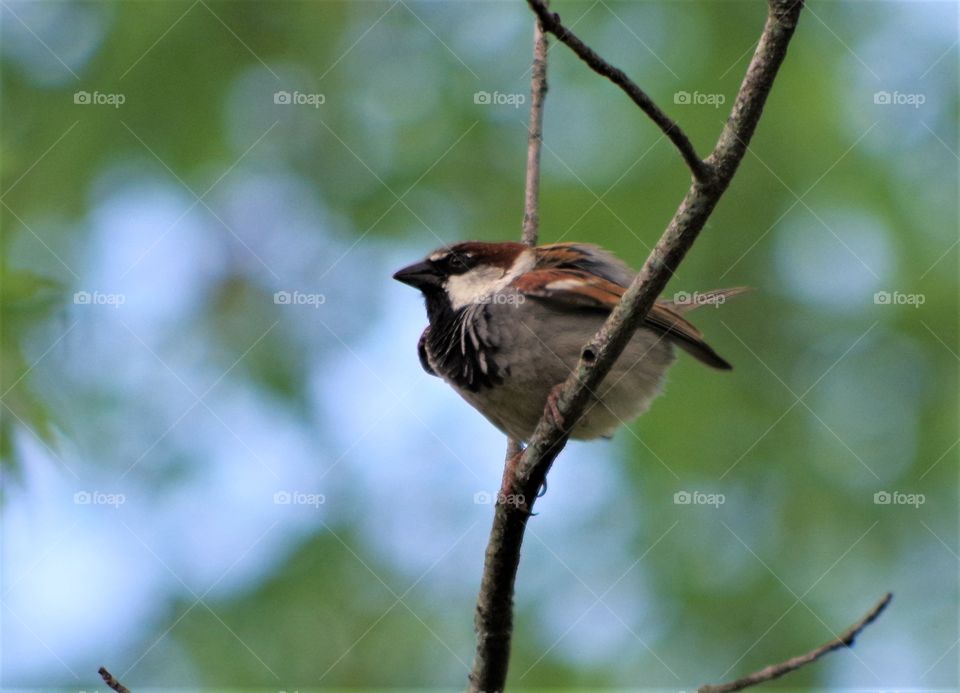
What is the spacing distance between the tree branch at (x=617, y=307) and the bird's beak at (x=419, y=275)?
1406 millimetres

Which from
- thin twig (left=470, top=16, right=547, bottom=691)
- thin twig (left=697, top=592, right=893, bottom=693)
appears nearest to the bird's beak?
thin twig (left=470, top=16, right=547, bottom=691)

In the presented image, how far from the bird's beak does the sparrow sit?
14 cm

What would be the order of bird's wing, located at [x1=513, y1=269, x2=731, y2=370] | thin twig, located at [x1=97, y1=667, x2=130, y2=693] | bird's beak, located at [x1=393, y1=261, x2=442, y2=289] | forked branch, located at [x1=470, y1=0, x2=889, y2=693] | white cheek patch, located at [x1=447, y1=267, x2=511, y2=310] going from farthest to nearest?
bird's beak, located at [x1=393, y1=261, x2=442, y2=289] → white cheek patch, located at [x1=447, y1=267, x2=511, y2=310] → bird's wing, located at [x1=513, y1=269, x2=731, y2=370] → thin twig, located at [x1=97, y1=667, x2=130, y2=693] → forked branch, located at [x1=470, y1=0, x2=889, y2=693]

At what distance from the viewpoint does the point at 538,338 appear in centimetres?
459

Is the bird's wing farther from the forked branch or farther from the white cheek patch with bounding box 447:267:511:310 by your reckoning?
the forked branch

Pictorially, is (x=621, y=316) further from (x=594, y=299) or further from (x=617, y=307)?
(x=594, y=299)

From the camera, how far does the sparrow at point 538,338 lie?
454 cm

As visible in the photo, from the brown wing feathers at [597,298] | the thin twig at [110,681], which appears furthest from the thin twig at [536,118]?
the thin twig at [110,681]

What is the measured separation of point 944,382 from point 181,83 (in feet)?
18.2

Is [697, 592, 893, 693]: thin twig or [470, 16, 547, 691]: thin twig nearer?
[697, 592, 893, 693]: thin twig

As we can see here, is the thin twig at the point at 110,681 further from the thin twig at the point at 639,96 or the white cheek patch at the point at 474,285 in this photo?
the white cheek patch at the point at 474,285

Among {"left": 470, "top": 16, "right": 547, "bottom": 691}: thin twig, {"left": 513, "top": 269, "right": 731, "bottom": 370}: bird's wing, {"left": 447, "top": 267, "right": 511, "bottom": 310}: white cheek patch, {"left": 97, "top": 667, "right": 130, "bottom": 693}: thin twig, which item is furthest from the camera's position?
{"left": 447, "top": 267, "right": 511, "bottom": 310}: white cheek patch

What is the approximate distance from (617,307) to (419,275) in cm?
212

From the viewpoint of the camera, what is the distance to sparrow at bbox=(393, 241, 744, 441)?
14.9ft
